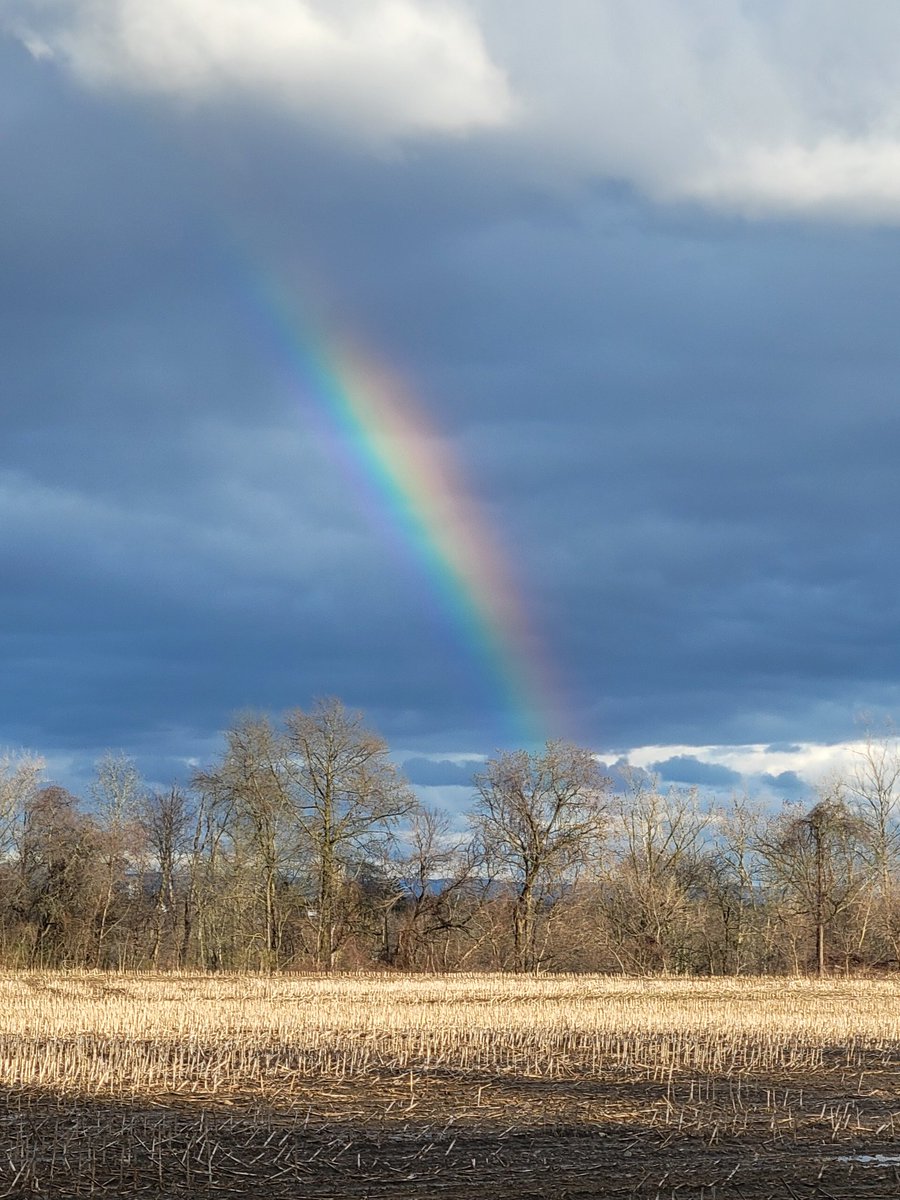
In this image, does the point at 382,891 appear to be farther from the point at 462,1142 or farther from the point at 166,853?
the point at 462,1142

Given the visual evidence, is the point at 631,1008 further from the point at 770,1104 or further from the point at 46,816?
the point at 46,816

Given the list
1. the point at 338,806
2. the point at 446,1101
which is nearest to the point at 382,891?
the point at 338,806

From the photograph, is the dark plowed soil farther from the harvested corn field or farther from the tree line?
the tree line

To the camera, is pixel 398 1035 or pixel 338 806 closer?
pixel 398 1035

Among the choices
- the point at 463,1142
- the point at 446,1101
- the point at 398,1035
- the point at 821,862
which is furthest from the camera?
the point at 821,862

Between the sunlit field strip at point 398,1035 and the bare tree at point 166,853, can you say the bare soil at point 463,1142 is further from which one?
the bare tree at point 166,853

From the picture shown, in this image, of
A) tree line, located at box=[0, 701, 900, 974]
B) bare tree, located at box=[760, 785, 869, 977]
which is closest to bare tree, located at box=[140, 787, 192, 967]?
tree line, located at box=[0, 701, 900, 974]

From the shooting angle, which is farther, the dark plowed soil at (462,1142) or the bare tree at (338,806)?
the bare tree at (338,806)

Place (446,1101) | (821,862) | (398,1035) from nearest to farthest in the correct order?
1. (446,1101)
2. (398,1035)
3. (821,862)

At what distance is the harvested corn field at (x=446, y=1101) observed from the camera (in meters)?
12.7

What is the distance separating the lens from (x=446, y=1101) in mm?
17641

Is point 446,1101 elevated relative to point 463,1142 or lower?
lower

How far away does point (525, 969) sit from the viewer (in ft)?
223

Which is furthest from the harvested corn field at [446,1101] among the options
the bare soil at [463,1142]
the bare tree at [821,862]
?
the bare tree at [821,862]
